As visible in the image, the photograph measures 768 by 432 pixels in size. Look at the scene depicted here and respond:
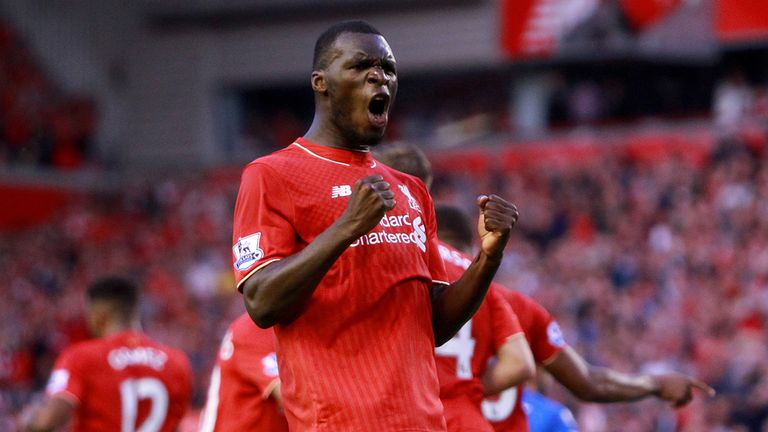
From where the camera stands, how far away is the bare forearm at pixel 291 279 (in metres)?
3.54

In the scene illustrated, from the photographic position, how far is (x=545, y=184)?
720 inches

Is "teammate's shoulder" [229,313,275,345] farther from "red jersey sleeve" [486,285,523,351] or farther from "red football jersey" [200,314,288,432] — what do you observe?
"red jersey sleeve" [486,285,523,351]

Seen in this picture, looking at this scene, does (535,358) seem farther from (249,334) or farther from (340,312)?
(340,312)

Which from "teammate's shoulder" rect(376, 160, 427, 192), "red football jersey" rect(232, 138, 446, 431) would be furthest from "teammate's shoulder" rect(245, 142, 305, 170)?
"teammate's shoulder" rect(376, 160, 427, 192)

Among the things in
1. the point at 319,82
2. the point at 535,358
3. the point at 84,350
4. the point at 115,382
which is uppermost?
the point at 319,82

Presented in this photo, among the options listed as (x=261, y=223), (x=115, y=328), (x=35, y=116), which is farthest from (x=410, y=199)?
(x=35, y=116)

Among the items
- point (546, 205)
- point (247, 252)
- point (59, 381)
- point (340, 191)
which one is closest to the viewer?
point (247, 252)

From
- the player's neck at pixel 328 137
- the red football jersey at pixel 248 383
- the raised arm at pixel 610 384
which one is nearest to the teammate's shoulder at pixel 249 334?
the red football jersey at pixel 248 383

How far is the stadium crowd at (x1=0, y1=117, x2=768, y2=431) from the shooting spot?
40.0ft

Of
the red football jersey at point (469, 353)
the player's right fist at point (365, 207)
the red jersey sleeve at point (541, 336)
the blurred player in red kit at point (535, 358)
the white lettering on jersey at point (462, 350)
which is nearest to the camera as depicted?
the player's right fist at point (365, 207)

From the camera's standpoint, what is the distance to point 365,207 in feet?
11.6

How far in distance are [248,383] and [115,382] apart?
5.51 ft

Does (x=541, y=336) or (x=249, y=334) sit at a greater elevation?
(x=249, y=334)

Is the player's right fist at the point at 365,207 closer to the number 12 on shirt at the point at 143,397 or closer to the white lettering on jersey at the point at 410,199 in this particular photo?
the white lettering on jersey at the point at 410,199
